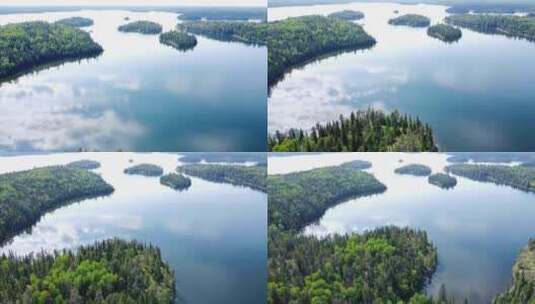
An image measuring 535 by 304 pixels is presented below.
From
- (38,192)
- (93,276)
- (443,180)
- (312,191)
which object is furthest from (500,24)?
(38,192)

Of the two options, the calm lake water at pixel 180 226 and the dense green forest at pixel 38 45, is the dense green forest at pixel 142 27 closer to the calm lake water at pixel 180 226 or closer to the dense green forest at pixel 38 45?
the dense green forest at pixel 38 45

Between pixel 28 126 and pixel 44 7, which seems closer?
pixel 28 126

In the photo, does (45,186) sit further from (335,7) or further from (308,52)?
(335,7)

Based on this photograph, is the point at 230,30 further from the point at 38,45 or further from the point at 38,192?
the point at 38,192

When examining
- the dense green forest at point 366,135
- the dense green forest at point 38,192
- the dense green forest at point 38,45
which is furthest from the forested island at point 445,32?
the dense green forest at point 38,192

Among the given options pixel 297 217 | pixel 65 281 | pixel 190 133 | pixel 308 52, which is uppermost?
pixel 308 52

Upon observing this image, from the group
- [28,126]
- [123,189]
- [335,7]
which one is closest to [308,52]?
[335,7]

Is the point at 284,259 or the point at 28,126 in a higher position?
the point at 28,126
